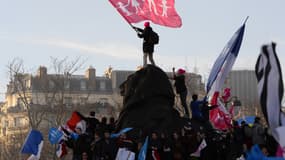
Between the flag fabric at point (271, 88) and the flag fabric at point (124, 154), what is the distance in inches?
297

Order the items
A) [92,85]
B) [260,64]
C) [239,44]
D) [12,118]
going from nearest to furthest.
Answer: [260,64] → [239,44] → [12,118] → [92,85]

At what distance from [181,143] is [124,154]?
1.63 metres

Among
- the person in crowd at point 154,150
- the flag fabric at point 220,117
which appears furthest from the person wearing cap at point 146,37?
the person in crowd at point 154,150

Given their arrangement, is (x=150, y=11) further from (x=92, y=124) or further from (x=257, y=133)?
(x=257, y=133)

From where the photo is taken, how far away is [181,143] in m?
20.3

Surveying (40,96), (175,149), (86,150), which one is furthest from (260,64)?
(40,96)

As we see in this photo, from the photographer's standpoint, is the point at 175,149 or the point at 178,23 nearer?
the point at 175,149

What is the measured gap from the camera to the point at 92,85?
13888 cm

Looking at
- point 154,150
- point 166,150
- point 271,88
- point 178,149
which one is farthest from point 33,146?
point 271,88

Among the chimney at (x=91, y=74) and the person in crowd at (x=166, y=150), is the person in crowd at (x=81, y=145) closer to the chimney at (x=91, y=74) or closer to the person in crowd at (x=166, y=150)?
the person in crowd at (x=166, y=150)

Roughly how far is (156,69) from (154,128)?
2375mm

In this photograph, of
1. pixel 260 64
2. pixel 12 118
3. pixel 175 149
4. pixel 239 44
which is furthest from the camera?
pixel 12 118

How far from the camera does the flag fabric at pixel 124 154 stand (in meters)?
20.4

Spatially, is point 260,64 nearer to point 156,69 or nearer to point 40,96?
point 156,69
